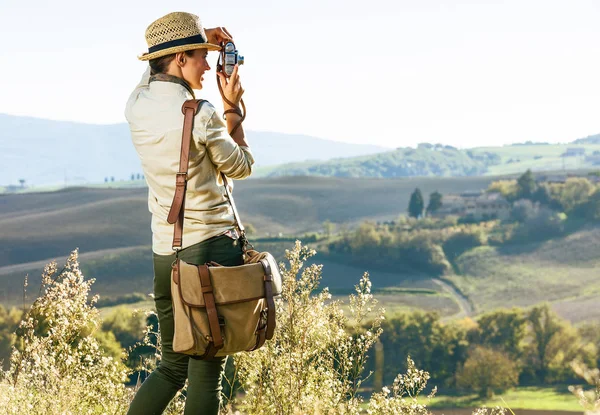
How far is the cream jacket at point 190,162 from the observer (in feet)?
7.91

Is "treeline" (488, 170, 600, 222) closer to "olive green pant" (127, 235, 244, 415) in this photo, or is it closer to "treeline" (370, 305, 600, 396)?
"treeline" (370, 305, 600, 396)

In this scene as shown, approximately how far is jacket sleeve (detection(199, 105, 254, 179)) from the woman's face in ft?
0.69

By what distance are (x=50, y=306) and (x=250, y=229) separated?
96.8 meters

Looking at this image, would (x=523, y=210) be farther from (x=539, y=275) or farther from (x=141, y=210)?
(x=141, y=210)

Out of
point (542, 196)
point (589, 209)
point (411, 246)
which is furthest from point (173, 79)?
point (542, 196)

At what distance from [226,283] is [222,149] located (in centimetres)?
41

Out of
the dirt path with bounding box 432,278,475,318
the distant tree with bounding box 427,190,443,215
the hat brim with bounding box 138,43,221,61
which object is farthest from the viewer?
the distant tree with bounding box 427,190,443,215

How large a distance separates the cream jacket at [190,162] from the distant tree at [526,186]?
114m

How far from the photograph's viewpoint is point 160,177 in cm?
246

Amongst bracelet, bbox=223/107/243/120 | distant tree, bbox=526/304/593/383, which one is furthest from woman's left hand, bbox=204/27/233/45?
distant tree, bbox=526/304/593/383

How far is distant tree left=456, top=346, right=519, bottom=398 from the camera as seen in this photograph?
201 ft

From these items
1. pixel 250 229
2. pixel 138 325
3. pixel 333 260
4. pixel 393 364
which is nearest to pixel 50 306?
pixel 138 325

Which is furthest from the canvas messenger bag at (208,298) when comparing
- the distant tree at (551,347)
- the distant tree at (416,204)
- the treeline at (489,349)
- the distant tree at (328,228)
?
the distant tree at (416,204)

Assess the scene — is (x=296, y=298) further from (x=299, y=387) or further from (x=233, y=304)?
(x=233, y=304)
